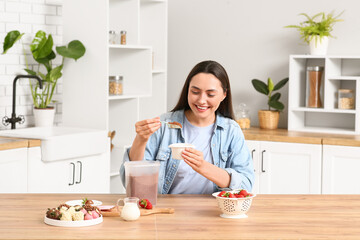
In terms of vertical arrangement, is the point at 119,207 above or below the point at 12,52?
below

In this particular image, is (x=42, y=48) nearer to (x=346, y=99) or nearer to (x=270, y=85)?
(x=270, y=85)

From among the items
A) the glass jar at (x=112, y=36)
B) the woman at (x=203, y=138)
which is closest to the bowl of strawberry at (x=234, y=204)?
the woman at (x=203, y=138)

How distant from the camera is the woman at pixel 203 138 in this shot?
261 cm

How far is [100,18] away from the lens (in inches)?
169

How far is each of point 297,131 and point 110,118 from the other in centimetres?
155

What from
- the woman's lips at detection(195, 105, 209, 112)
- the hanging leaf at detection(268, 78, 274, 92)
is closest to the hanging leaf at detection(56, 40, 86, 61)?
the hanging leaf at detection(268, 78, 274, 92)

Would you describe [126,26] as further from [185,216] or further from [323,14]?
[185,216]

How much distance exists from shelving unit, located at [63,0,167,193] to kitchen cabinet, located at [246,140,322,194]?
1.07m

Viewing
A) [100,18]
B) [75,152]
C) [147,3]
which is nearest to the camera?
[75,152]

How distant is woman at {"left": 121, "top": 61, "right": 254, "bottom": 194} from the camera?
8.55 feet

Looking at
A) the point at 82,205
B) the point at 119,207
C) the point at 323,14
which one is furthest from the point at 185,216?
the point at 323,14

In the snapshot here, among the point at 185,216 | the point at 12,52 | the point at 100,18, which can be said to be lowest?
the point at 185,216

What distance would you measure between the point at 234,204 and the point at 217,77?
73 centimetres

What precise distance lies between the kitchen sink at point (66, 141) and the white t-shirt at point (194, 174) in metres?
1.31
